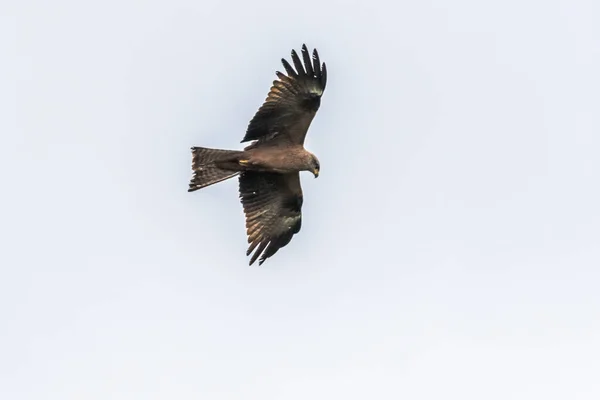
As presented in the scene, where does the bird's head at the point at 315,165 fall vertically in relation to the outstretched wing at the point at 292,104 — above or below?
below

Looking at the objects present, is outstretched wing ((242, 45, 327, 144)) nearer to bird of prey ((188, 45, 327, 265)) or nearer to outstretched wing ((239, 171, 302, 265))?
bird of prey ((188, 45, 327, 265))

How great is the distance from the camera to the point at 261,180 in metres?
28.1

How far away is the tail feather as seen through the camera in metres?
27.3

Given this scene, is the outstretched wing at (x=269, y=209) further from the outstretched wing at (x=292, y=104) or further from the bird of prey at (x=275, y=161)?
the outstretched wing at (x=292, y=104)

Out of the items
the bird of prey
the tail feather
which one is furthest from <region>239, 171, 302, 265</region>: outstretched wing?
the tail feather

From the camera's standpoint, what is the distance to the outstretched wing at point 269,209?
28.1m

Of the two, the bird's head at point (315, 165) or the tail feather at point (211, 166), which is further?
the bird's head at point (315, 165)

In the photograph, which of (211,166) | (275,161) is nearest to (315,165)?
(275,161)

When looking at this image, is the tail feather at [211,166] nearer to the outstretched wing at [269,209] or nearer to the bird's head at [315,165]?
the outstretched wing at [269,209]

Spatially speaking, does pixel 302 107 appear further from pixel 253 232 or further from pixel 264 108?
pixel 253 232

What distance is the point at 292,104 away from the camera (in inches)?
1063

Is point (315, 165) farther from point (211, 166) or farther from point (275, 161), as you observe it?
point (211, 166)

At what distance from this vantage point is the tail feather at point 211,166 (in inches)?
1075

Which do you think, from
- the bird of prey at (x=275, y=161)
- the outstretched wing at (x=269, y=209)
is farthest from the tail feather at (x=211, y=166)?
the outstretched wing at (x=269, y=209)
